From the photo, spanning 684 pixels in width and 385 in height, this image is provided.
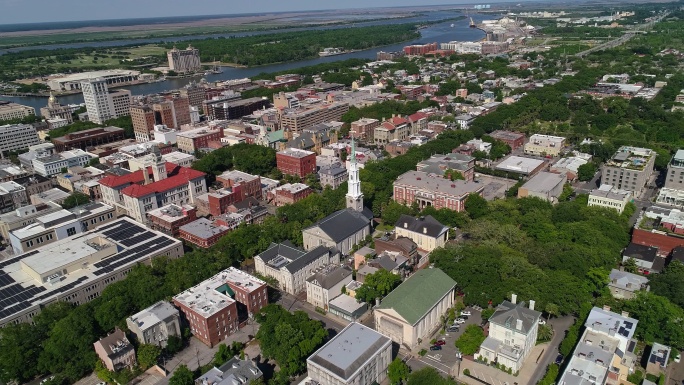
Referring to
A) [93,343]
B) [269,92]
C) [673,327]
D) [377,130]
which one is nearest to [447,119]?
[377,130]

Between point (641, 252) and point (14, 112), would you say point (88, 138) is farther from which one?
point (641, 252)

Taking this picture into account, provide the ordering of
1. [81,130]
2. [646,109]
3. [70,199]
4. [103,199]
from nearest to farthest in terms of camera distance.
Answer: [70,199] < [103,199] < [81,130] < [646,109]

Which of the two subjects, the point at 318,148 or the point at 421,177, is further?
the point at 318,148

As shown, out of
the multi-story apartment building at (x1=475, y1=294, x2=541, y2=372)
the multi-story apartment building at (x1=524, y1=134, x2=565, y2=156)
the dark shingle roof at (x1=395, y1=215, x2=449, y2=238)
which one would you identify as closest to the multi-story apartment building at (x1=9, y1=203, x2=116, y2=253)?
the dark shingle roof at (x1=395, y1=215, x2=449, y2=238)

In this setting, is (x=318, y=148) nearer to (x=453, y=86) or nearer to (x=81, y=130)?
(x=81, y=130)

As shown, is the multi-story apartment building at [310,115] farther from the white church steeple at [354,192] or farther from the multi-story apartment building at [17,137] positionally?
the multi-story apartment building at [17,137]

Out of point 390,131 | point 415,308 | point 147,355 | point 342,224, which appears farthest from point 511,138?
point 147,355

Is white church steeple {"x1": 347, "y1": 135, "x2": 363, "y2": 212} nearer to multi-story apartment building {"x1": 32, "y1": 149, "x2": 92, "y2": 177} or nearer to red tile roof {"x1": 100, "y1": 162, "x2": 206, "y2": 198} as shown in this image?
red tile roof {"x1": 100, "y1": 162, "x2": 206, "y2": 198}
